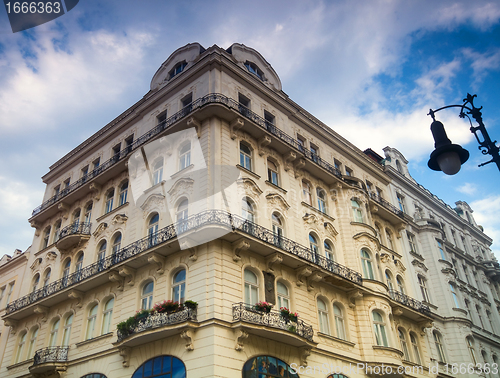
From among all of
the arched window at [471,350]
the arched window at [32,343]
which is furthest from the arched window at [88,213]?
the arched window at [471,350]

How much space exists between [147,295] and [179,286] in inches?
88.6

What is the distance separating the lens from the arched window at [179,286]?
797 inches

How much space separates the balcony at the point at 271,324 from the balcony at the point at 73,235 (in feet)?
43.7

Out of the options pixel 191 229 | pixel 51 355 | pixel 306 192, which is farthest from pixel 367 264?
pixel 51 355

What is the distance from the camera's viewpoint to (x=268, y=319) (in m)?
19.3

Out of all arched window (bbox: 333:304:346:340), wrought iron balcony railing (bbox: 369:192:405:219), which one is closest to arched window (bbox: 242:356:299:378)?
arched window (bbox: 333:304:346:340)

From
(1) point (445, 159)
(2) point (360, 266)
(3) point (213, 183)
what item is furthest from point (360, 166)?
(1) point (445, 159)

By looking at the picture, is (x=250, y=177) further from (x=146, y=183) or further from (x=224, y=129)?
(x=146, y=183)

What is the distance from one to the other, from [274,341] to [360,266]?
32.9 feet

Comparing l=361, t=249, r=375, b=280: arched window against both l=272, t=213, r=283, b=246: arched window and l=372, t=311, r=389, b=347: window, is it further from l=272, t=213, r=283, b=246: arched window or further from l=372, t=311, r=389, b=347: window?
l=272, t=213, r=283, b=246: arched window

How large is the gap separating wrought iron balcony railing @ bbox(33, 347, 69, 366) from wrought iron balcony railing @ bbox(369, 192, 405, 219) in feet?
76.2

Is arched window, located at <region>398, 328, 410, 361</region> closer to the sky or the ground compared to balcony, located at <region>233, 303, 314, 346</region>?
closer to the sky

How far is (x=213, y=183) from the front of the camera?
22.5 meters

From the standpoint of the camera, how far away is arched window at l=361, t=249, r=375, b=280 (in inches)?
1100
